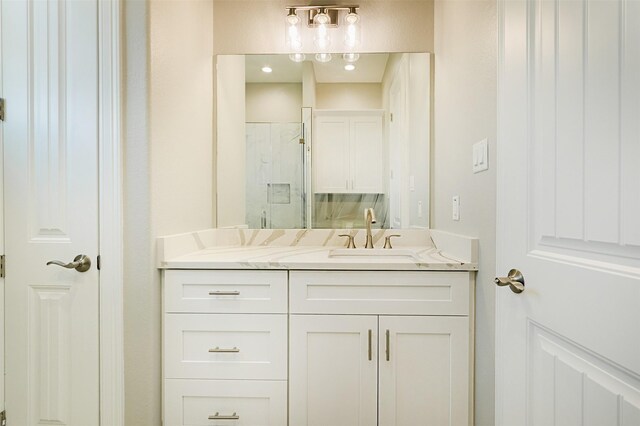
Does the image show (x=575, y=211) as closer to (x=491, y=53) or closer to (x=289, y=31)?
(x=491, y=53)

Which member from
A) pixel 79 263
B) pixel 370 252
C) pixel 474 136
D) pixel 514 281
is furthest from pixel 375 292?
pixel 79 263

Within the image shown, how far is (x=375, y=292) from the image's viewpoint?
135 centimetres

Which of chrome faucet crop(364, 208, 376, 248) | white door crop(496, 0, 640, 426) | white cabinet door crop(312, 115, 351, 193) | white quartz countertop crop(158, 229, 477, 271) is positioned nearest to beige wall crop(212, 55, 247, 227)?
white quartz countertop crop(158, 229, 477, 271)

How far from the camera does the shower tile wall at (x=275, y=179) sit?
1.97 meters

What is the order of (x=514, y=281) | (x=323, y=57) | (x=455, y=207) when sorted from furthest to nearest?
(x=323, y=57) < (x=455, y=207) < (x=514, y=281)

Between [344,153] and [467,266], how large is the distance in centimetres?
96

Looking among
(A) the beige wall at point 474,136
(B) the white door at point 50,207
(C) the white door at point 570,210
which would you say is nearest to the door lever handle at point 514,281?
(C) the white door at point 570,210

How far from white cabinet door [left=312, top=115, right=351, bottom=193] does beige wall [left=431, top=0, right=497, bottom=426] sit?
1.71ft

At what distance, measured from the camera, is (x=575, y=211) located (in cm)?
71

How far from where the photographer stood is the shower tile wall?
1.97 meters

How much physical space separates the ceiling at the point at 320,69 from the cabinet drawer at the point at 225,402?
5.14 ft

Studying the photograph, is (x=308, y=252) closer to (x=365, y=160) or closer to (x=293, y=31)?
(x=365, y=160)

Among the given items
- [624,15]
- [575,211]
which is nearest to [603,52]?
[624,15]

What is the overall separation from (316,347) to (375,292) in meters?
0.32
